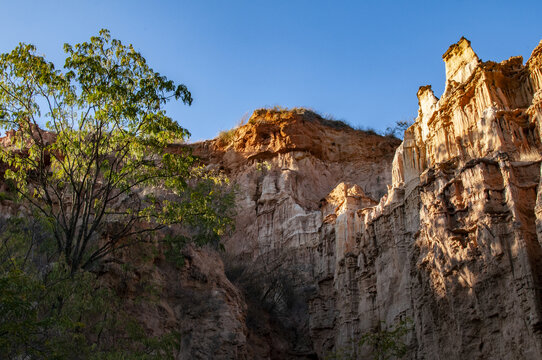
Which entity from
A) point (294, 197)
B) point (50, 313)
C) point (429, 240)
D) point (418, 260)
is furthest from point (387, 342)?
point (294, 197)

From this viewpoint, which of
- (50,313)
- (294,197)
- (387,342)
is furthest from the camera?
(294,197)

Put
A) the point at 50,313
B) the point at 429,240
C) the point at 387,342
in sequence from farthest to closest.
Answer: the point at 429,240
the point at 387,342
the point at 50,313

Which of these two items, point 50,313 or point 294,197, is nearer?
point 50,313

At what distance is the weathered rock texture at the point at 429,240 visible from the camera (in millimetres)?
16922

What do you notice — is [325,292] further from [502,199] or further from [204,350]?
[502,199]

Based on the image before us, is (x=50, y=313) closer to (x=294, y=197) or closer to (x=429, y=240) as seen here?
(x=429, y=240)

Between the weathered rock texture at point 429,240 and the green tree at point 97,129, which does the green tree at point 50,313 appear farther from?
the weathered rock texture at point 429,240

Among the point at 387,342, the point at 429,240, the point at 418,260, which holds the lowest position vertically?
the point at 387,342

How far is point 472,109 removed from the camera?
73.0 ft

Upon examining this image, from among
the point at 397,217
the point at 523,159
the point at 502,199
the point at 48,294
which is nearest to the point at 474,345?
the point at 502,199

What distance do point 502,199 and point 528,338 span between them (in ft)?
16.0

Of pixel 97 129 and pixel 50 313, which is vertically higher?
pixel 97 129

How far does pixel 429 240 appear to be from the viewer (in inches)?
805

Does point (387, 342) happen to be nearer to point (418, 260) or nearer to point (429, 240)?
point (418, 260)
